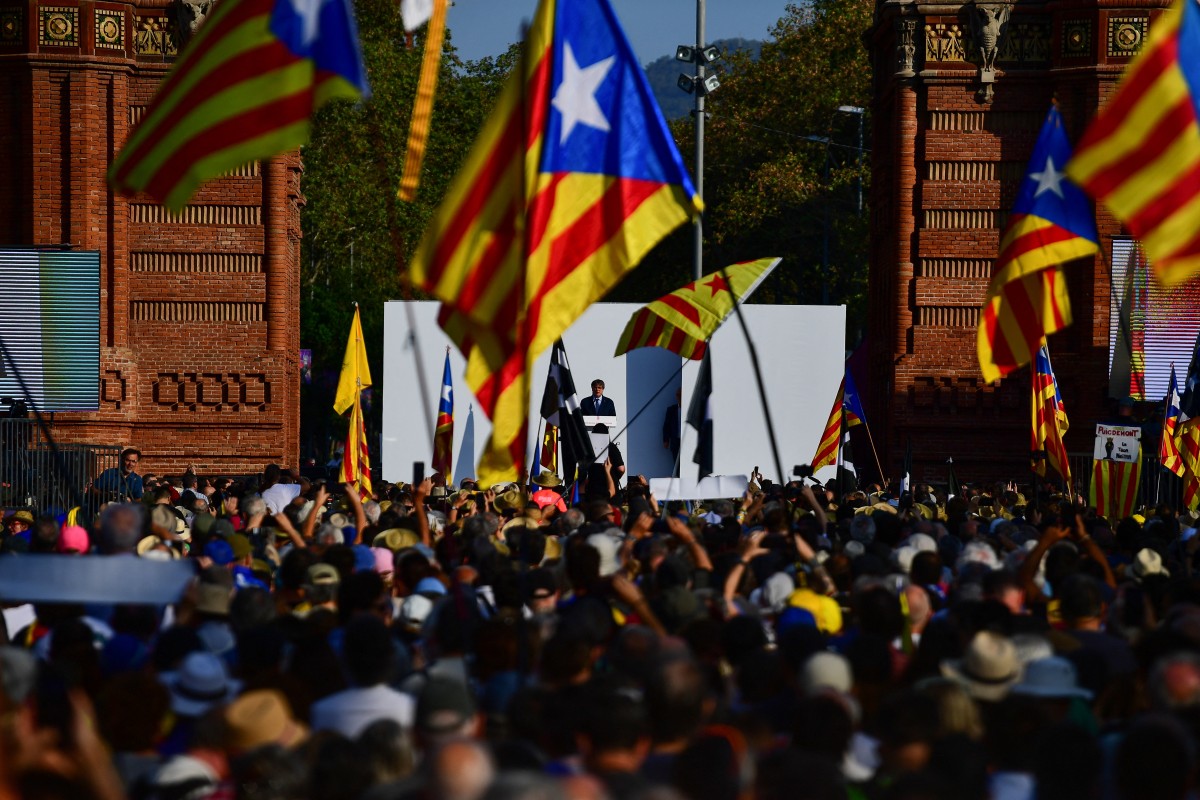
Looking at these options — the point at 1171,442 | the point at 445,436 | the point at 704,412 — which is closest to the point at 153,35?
the point at 445,436

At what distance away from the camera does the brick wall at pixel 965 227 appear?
27500 mm

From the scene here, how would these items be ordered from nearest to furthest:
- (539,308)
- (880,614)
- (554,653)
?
1. (554,653)
2. (880,614)
3. (539,308)

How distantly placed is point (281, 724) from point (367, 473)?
667 inches

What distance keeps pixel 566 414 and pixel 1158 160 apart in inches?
398

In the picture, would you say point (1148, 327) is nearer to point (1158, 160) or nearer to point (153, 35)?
point (153, 35)

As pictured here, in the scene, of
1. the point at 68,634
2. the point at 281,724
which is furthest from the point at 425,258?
the point at 281,724

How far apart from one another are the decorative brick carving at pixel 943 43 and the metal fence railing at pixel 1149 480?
20.2ft

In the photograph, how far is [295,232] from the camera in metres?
29.4

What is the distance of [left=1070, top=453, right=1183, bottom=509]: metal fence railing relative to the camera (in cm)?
2352

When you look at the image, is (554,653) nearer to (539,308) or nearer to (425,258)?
(425,258)

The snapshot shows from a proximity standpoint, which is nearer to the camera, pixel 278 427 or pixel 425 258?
pixel 425 258

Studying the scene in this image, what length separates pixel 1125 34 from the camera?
27.0 metres

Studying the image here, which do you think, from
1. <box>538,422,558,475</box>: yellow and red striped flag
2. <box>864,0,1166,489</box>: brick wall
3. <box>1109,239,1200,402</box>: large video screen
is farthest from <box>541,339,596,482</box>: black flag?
<box>1109,239,1200,402</box>: large video screen

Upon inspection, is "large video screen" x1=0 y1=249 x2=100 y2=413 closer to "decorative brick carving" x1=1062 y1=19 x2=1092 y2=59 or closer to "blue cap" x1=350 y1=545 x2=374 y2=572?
"decorative brick carving" x1=1062 y1=19 x2=1092 y2=59
